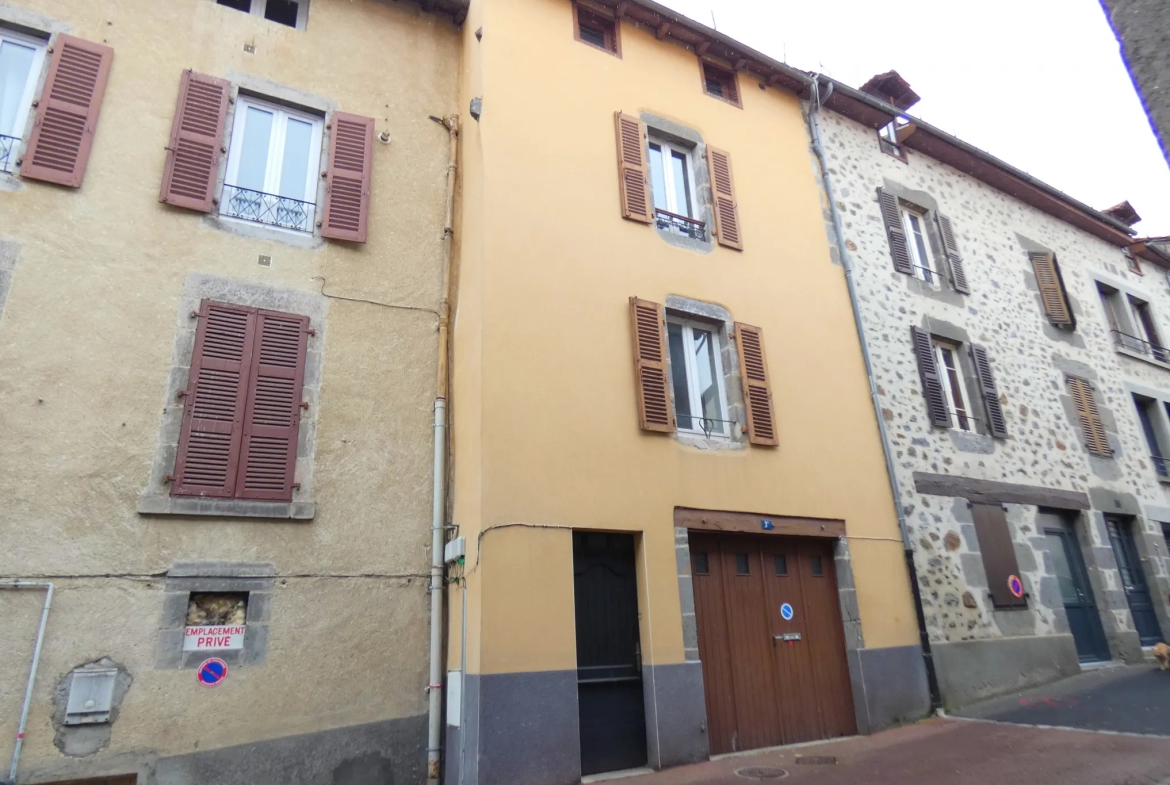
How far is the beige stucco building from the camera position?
16.8 feet

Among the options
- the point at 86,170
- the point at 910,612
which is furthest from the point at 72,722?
the point at 910,612

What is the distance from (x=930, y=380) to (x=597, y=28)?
19.7 feet

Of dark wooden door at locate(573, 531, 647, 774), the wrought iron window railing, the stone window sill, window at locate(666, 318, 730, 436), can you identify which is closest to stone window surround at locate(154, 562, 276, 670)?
the stone window sill

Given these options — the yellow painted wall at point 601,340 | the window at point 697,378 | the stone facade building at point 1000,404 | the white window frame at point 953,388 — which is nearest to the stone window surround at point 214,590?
the yellow painted wall at point 601,340

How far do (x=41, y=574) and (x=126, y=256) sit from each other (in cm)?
260

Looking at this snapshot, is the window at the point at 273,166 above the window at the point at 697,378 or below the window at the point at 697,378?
above

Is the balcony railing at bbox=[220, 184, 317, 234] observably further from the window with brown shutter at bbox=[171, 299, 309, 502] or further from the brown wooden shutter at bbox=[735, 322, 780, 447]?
the brown wooden shutter at bbox=[735, 322, 780, 447]

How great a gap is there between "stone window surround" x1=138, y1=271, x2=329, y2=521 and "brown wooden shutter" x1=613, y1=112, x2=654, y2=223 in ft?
10.6

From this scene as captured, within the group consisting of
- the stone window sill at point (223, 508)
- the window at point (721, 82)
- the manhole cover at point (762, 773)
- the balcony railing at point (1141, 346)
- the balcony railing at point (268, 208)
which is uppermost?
the window at point (721, 82)

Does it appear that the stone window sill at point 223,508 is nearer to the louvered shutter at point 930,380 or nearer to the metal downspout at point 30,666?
the metal downspout at point 30,666

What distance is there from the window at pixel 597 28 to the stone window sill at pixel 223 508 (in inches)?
237

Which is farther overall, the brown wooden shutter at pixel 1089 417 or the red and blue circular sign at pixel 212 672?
the brown wooden shutter at pixel 1089 417

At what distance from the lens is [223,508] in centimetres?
563

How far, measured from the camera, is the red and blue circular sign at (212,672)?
17.3 feet
